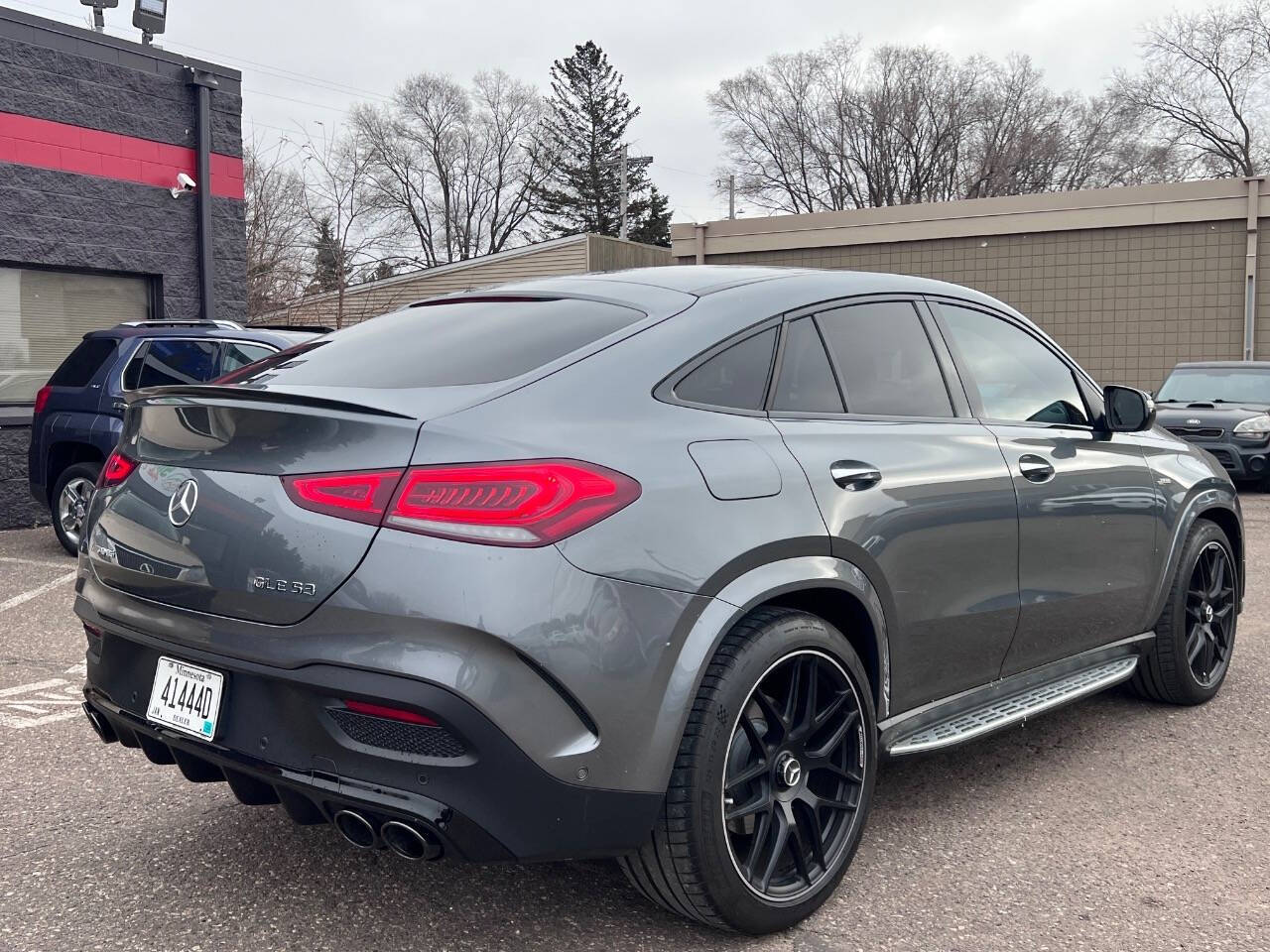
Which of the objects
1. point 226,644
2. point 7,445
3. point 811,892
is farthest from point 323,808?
point 7,445

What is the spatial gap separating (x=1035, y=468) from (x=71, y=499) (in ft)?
23.0

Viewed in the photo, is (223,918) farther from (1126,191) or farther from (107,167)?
(1126,191)

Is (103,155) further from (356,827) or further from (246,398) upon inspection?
(356,827)

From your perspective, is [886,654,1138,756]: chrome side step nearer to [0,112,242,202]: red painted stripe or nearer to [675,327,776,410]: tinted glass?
[675,327,776,410]: tinted glass

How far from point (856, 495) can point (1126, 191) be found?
19.6m

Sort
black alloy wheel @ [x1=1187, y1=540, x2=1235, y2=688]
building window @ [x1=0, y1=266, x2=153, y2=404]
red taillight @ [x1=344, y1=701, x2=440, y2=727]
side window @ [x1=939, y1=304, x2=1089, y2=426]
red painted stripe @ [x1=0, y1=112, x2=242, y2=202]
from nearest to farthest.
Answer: red taillight @ [x1=344, y1=701, x2=440, y2=727] < side window @ [x1=939, y1=304, x2=1089, y2=426] < black alloy wheel @ [x1=1187, y1=540, x2=1235, y2=688] < red painted stripe @ [x1=0, y1=112, x2=242, y2=202] < building window @ [x1=0, y1=266, x2=153, y2=404]

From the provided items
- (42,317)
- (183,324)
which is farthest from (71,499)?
(42,317)

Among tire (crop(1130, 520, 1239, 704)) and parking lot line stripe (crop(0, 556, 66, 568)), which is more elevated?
tire (crop(1130, 520, 1239, 704))

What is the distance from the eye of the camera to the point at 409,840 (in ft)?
8.09

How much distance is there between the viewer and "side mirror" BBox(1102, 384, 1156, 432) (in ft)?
14.3

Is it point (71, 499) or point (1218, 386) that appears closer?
point (71, 499)

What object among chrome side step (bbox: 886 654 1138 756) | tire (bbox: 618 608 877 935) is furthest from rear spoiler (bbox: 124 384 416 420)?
chrome side step (bbox: 886 654 1138 756)

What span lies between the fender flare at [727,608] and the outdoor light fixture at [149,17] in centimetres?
1178

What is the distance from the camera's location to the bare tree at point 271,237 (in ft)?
76.2
